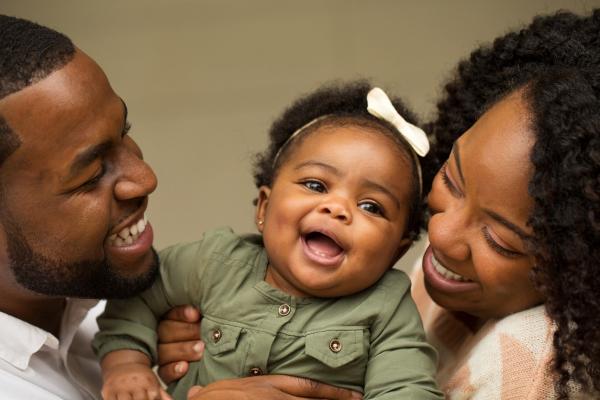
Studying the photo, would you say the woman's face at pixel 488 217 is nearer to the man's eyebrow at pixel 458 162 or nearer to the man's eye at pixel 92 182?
the man's eyebrow at pixel 458 162

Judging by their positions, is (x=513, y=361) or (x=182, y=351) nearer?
(x=513, y=361)

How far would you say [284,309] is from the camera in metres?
1.66

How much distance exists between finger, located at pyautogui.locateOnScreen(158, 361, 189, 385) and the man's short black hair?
566 millimetres

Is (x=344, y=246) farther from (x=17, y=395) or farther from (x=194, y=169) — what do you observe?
(x=194, y=169)

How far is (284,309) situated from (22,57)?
27.3 inches

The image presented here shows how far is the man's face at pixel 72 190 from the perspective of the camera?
59.1 inches

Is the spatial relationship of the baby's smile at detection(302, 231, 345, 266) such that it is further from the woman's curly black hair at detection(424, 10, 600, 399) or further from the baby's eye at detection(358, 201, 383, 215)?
the woman's curly black hair at detection(424, 10, 600, 399)

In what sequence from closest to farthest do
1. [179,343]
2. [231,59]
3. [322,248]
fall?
[322,248] → [179,343] → [231,59]

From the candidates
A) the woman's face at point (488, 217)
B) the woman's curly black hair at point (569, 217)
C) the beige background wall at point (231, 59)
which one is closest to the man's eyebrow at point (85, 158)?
the woman's face at point (488, 217)

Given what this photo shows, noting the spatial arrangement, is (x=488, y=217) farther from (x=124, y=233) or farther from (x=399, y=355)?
(x=124, y=233)

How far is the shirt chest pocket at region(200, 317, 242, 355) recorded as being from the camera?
1645mm

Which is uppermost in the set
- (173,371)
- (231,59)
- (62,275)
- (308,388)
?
(62,275)

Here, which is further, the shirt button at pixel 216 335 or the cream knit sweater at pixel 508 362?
the shirt button at pixel 216 335

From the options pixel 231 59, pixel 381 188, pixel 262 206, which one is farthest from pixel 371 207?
pixel 231 59
